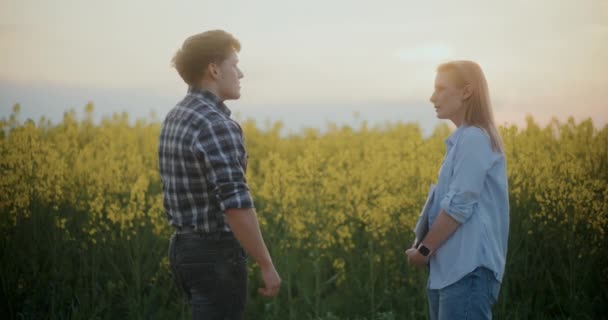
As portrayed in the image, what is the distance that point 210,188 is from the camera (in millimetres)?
2572

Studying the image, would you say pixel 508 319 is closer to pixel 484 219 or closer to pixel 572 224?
pixel 572 224

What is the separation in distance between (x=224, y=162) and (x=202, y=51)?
458 mm

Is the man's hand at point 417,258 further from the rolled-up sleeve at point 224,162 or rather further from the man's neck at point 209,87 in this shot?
the man's neck at point 209,87

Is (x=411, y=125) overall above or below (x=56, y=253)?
above

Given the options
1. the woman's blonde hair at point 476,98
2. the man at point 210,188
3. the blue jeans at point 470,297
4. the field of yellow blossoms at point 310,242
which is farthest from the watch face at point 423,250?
the field of yellow blossoms at point 310,242

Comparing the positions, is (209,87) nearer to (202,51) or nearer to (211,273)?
(202,51)

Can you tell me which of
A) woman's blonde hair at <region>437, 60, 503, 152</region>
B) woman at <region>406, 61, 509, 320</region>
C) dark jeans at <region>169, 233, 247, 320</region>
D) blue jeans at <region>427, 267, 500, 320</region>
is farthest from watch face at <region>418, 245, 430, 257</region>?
dark jeans at <region>169, 233, 247, 320</region>

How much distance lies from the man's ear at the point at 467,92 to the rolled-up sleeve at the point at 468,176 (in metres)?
0.18

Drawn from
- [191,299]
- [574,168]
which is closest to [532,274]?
[574,168]

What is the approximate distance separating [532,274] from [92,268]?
3.61 m

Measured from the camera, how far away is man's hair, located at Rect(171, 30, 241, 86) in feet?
8.64

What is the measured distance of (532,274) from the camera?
19.0 feet

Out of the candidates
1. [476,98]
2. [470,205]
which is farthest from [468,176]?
[476,98]

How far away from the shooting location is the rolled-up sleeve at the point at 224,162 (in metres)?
2.46
